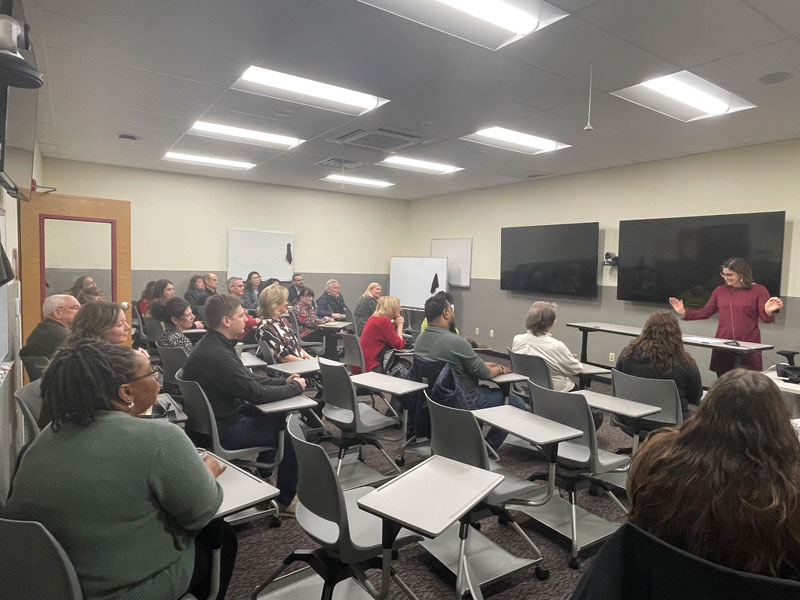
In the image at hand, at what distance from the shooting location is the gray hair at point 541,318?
375 centimetres

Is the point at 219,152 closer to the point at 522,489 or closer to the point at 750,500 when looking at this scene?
the point at 522,489

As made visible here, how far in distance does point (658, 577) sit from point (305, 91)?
4.04m

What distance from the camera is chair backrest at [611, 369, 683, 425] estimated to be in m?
2.95

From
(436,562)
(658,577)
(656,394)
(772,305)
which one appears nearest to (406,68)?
(656,394)

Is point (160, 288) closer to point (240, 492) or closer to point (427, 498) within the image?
point (240, 492)

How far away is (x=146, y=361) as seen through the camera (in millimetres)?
1500

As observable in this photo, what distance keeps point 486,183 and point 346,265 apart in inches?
129

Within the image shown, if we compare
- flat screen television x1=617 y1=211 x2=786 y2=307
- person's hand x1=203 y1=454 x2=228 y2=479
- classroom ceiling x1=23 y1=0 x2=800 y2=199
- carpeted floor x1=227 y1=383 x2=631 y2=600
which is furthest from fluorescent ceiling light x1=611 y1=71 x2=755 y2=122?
person's hand x1=203 y1=454 x2=228 y2=479

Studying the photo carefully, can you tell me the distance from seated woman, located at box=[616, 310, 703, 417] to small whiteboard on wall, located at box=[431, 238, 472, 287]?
5.81 meters

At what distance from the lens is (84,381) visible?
1.30 metres

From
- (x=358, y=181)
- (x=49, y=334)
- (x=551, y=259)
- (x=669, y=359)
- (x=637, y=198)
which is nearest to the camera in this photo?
(x=669, y=359)

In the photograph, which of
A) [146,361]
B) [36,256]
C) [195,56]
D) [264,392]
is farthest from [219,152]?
[146,361]

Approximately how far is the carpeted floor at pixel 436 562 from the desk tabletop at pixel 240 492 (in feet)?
2.49

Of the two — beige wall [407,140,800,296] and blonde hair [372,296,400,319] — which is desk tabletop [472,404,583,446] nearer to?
blonde hair [372,296,400,319]
